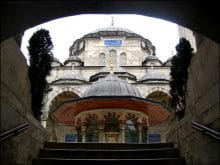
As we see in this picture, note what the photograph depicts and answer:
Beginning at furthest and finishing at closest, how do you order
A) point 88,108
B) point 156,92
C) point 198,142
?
1. point 156,92
2. point 88,108
3. point 198,142

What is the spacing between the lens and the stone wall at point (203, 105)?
12.7ft

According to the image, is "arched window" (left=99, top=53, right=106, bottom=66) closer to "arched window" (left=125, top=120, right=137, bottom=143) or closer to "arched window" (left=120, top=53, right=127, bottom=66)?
"arched window" (left=120, top=53, right=127, bottom=66)

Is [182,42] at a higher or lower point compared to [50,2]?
higher

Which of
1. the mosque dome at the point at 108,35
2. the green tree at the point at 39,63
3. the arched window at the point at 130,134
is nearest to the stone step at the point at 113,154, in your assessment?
the green tree at the point at 39,63

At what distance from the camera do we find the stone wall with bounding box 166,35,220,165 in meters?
3.87

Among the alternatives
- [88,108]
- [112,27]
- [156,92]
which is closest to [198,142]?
[88,108]

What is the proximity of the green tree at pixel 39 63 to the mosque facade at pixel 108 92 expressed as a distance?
1562 millimetres

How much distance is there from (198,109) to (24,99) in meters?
3.07

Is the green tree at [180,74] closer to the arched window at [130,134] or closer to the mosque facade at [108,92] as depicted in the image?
the mosque facade at [108,92]

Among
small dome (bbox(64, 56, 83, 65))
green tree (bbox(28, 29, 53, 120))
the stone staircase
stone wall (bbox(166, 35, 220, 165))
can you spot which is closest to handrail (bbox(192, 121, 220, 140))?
stone wall (bbox(166, 35, 220, 165))

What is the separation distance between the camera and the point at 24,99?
5.21 metres

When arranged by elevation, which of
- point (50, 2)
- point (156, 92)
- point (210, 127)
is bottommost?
point (210, 127)

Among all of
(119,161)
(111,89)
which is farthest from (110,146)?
(111,89)

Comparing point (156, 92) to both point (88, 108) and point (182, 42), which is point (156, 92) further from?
point (182, 42)
